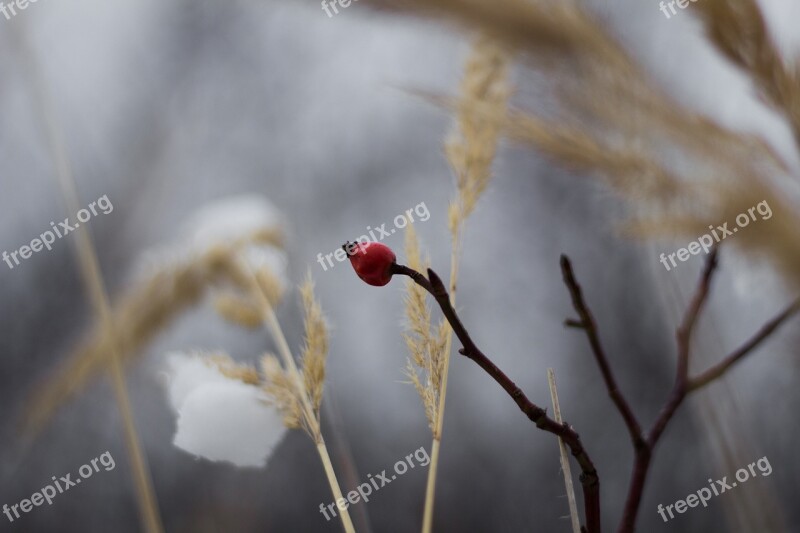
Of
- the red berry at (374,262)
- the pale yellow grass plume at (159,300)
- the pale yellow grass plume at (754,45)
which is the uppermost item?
the pale yellow grass plume at (159,300)

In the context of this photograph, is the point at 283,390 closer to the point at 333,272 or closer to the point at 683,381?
the point at 683,381

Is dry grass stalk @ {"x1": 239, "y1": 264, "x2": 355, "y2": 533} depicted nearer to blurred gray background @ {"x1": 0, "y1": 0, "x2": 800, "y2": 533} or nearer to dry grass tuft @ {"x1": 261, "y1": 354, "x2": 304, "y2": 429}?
dry grass tuft @ {"x1": 261, "y1": 354, "x2": 304, "y2": 429}

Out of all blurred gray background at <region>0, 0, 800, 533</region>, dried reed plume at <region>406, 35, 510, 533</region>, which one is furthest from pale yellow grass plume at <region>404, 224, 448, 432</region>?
blurred gray background at <region>0, 0, 800, 533</region>

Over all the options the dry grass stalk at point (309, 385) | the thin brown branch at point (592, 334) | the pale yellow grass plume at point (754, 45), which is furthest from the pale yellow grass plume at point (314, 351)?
the pale yellow grass plume at point (754, 45)

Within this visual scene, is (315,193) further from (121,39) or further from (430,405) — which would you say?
(430,405)

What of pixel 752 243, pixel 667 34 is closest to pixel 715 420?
pixel 752 243

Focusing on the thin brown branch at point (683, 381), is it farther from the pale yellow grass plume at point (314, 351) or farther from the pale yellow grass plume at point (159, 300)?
the pale yellow grass plume at point (159, 300)

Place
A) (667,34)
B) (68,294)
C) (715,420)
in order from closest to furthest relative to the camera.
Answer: (715,420) < (667,34) < (68,294)

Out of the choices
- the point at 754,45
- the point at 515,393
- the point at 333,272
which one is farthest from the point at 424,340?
the point at 333,272
